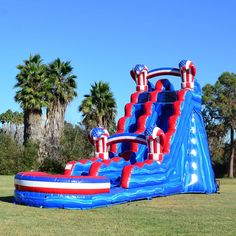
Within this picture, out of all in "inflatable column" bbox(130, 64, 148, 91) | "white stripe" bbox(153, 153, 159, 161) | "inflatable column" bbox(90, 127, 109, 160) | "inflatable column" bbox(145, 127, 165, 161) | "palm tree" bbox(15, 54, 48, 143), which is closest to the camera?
"inflatable column" bbox(145, 127, 165, 161)

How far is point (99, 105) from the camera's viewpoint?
33250mm

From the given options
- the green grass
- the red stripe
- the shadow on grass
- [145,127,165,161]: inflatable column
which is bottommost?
the green grass

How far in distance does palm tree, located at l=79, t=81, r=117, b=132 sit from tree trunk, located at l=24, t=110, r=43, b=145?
10.4ft

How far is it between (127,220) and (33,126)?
24.0 m

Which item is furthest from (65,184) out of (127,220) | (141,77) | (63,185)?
(141,77)

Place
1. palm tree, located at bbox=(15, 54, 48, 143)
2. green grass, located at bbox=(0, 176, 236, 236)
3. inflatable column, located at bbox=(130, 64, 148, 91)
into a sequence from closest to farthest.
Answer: green grass, located at bbox=(0, 176, 236, 236)
inflatable column, located at bbox=(130, 64, 148, 91)
palm tree, located at bbox=(15, 54, 48, 143)

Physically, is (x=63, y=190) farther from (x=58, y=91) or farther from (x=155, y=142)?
(x=58, y=91)

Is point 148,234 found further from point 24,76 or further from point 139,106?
point 24,76

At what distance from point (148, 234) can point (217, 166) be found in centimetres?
3339

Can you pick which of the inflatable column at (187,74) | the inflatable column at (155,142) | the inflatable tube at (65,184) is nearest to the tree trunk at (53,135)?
the inflatable column at (187,74)

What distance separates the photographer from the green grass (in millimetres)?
8203

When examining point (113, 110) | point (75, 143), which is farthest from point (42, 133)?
point (113, 110)

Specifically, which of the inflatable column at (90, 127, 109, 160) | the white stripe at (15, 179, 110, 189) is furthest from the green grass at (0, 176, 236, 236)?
the inflatable column at (90, 127, 109, 160)

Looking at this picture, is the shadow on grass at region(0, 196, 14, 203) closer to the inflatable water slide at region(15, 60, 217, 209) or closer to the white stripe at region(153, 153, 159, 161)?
the inflatable water slide at region(15, 60, 217, 209)
